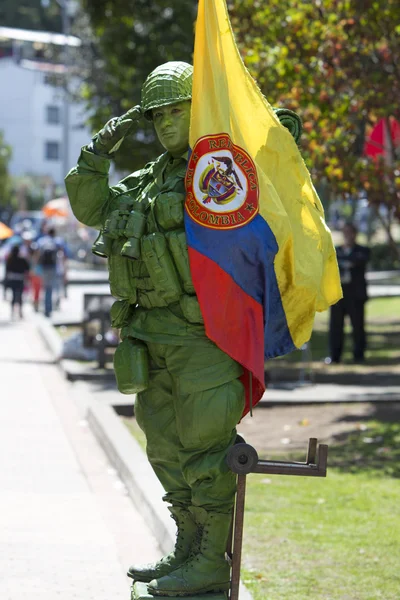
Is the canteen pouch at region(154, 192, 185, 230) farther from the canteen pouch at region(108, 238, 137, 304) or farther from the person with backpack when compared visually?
the person with backpack

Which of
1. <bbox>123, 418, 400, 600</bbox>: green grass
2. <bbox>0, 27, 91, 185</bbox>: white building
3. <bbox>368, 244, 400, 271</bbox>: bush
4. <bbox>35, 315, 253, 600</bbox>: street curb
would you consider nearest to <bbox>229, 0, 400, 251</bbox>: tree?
<bbox>123, 418, 400, 600</bbox>: green grass

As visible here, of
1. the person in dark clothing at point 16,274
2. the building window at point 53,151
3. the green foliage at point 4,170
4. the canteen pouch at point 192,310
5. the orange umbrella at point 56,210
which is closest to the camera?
the canteen pouch at point 192,310

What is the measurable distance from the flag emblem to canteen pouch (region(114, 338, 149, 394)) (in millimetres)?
621

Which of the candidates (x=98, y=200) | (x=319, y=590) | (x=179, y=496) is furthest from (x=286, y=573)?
(x=98, y=200)

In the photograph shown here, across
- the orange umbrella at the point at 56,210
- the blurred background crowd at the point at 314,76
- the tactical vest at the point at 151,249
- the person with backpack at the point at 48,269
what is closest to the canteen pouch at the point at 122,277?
the tactical vest at the point at 151,249

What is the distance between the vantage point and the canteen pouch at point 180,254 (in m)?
4.78

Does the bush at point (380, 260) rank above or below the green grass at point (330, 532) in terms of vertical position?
below

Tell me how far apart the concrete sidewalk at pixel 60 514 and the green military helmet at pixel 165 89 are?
248 cm

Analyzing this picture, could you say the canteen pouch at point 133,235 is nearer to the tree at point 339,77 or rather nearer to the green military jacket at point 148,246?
the green military jacket at point 148,246

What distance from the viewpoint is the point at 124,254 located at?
480 centimetres

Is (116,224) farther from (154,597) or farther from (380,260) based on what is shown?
(380,260)

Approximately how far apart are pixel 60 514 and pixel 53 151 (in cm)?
9082

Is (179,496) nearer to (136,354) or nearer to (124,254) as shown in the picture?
(136,354)

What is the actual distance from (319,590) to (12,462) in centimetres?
411
